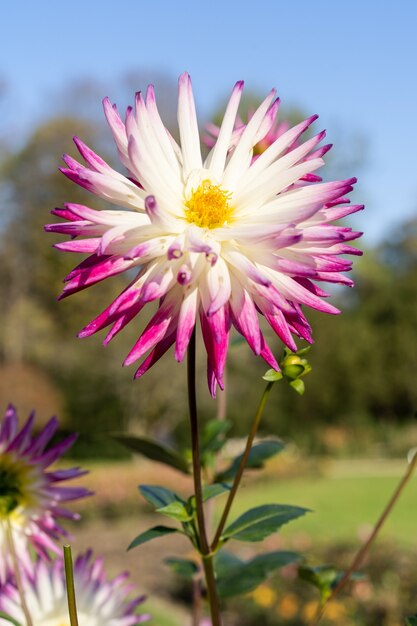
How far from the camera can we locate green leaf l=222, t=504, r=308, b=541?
589 mm

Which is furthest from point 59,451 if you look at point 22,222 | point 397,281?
point 397,281

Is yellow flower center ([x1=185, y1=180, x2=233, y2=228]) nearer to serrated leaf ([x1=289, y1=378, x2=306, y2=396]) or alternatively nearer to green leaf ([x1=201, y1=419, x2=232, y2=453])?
serrated leaf ([x1=289, y1=378, x2=306, y2=396])

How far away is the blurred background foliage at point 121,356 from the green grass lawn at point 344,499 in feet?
7.26

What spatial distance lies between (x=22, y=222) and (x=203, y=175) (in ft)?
54.0

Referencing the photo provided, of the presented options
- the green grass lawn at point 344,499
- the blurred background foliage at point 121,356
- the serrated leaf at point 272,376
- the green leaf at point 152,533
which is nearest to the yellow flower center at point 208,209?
the serrated leaf at point 272,376

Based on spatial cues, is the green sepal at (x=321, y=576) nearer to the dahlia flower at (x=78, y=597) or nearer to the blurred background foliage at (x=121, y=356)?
the dahlia flower at (x=78, y=597)

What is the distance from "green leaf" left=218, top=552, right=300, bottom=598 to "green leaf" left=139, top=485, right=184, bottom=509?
154 millimetres

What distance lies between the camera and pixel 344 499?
8.92 meters

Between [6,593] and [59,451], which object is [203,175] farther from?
[6,593]

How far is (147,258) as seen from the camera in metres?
0.49

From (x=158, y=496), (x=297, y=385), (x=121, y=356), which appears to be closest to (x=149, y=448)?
(x=158, y=496)

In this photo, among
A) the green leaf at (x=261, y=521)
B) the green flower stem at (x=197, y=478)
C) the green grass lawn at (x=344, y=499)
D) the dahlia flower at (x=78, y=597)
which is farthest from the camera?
the green grass lawn at (x=344, y=499)

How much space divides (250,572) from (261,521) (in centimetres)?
16

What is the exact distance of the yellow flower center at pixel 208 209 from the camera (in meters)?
0.54
